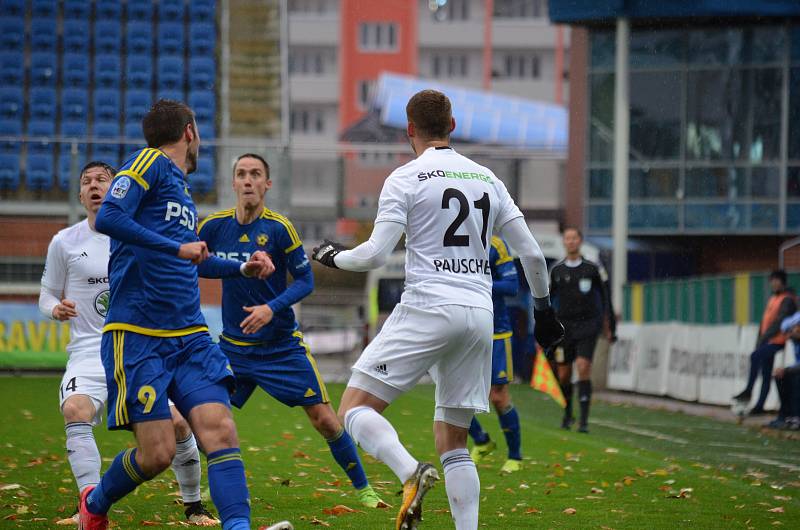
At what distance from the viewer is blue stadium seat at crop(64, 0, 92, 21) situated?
34.9 m

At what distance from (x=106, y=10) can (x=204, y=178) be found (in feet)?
31.1

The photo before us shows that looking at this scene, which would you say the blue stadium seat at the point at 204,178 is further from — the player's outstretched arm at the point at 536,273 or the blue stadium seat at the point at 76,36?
the player's outstretched arm at the point at 536,273

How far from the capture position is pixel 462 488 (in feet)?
20.4

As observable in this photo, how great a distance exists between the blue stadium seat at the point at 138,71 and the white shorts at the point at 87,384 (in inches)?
1071

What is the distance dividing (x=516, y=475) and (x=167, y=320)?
16.4ft

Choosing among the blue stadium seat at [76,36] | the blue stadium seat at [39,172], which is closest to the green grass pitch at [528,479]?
the blue stadium seat at [39,172]

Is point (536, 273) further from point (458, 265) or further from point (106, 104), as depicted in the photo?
point (106, 104)

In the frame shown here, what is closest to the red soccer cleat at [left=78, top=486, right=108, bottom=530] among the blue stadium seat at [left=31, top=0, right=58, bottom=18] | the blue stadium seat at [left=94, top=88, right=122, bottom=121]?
the blue stadium seat at [left=94, top=88, right=122, bottom=121]

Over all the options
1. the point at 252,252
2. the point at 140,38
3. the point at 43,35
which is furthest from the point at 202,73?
the point at 252,252

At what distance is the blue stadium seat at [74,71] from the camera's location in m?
33.8

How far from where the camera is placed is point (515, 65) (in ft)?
252

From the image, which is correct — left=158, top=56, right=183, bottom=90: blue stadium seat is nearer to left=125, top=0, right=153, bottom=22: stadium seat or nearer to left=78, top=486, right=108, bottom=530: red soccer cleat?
left=125, top=0, right=153, bottom=22: stadium seat

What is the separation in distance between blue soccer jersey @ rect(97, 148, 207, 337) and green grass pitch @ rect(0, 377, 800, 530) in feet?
6.22

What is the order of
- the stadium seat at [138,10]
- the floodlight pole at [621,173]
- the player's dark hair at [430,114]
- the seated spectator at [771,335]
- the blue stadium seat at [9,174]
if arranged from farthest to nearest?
the stadium seat at [138,10] → the floodlight pole at [621,173] → the blue stadium seat at [9,174] → the seated spectator at [771,335] → the player's dark hair at [430,114]
